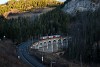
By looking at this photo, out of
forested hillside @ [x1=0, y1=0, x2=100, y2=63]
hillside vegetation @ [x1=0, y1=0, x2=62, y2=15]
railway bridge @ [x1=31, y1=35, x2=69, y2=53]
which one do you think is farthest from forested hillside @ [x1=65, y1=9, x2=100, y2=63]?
hillside vegetation @ [x1=0, y1=0, x2=62, y2=15]

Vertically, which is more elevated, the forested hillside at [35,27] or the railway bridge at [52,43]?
the forested hillside at [35,27]

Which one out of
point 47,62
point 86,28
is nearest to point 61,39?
point 86,28

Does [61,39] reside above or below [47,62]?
below

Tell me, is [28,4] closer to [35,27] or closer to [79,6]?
[79,6]

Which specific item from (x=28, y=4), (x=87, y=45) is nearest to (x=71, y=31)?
(x=87, y=45)

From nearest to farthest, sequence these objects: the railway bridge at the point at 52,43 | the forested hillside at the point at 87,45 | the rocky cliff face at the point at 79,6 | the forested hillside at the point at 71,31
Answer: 1. the forested hillside at the point at 87,45
2. the forested hillside at the point at 71,31
3. the railway bridge at the point at 52,43
4. the rocky cliff face at the point at 79,6

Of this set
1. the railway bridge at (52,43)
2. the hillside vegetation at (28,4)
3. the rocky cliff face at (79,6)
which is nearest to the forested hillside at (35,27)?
the railway bridge at (52,43)

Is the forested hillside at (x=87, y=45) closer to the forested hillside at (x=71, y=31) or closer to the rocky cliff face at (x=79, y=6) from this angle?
the forested hillside at (x=71, y=31)

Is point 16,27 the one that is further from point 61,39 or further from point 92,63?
point 92,63

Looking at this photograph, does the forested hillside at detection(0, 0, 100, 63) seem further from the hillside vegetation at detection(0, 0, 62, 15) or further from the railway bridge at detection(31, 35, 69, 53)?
the hillside vegetation at detection(0, 0, 62, 15)
